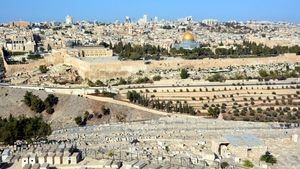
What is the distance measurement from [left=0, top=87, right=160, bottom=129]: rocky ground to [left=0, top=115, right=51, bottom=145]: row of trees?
30.8 ft

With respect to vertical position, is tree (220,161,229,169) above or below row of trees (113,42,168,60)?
below

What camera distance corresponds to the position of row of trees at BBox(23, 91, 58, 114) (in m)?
38.8

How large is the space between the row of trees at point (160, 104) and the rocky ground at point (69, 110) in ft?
4.93

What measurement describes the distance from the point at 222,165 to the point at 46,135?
10.2m

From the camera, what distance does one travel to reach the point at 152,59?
174ft

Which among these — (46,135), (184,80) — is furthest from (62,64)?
(46,135)

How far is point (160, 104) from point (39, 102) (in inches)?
346

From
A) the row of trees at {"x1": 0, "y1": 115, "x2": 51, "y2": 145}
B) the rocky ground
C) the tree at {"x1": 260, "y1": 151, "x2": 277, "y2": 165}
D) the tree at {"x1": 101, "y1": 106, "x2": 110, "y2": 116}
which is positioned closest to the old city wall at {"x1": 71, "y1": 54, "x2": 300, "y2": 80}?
the rocky ground

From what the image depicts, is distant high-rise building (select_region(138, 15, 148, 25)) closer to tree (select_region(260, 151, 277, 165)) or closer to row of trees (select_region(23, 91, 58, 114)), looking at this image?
row of trees (select_region(23, 91, 58, 114))

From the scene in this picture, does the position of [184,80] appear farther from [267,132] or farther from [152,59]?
[267,132]

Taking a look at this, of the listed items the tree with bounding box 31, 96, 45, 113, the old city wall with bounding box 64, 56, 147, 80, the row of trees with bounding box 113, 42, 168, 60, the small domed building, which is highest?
the small domed building

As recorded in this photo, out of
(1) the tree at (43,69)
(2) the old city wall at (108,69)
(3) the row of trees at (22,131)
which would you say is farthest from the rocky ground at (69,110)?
(1) the tree at (43,69)

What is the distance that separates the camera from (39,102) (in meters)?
38.9

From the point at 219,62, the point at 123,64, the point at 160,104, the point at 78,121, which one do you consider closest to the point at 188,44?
the point at 219,62
